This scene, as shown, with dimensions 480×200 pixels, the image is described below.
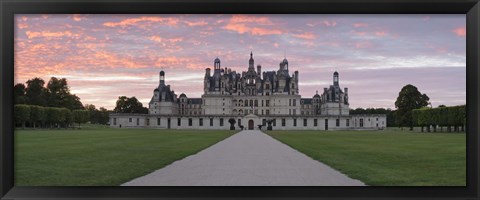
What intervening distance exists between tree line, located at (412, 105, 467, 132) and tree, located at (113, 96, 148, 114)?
1204 inches

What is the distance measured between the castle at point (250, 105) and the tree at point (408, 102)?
1802 cm

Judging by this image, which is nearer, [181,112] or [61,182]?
[61,182]

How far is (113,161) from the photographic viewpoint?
39.6ft

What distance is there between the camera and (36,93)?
40.5 m

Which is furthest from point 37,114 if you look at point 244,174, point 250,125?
point 244,174

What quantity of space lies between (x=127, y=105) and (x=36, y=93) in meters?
18.3

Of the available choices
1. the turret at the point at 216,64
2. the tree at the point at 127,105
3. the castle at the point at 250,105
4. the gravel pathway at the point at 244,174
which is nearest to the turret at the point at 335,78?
the castle at the point at 250,105

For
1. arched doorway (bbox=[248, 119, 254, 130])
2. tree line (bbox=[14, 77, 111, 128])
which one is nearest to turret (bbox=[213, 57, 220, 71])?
arched doorway (bbox=[248, 119, 254, 130])

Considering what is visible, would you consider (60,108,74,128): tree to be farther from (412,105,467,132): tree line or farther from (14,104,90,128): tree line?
(412,105,467,132): tree line

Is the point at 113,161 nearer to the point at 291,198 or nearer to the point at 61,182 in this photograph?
the point at 61,182

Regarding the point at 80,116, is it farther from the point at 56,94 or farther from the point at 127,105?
the point at 127,105
